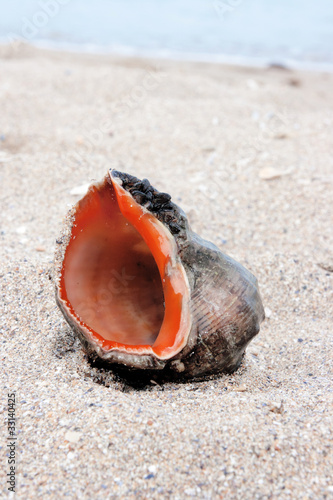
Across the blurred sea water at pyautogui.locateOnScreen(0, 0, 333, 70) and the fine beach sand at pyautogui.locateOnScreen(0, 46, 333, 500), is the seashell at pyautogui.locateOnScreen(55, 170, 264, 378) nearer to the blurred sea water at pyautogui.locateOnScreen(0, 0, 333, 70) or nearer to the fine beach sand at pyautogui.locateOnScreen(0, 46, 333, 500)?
the fine beach sand at pyautogui.locateOnScreen(0, 46, 333, 500)

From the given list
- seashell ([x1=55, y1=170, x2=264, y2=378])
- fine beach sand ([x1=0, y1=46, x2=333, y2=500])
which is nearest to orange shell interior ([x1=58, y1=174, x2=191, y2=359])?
seashell ([x1=55, y1=170, x2=264, y2=378])

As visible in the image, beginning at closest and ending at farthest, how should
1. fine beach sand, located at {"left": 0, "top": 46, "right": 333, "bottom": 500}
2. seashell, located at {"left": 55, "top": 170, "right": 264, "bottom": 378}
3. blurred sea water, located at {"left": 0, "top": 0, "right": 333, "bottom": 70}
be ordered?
fine beach sand, located at {"left": 0, "top": 46, "right": 333, "bottom": 500}, seashell, located at {"left": 55, "top": 170, "right": 264, "bottom": 378}, blurred sea water, located at {"left": 0, "top": 0, "right": 333, "bottom": 70}

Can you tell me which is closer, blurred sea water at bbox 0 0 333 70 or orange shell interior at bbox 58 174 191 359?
orange shell interior at bbox 58 174 191 359

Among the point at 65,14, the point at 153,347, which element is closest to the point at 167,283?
the point at 153,347

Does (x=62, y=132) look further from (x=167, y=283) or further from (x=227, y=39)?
(x=227, y=39)

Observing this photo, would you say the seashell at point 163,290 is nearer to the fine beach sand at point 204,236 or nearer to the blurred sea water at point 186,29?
the fine beach sand at point 204,236

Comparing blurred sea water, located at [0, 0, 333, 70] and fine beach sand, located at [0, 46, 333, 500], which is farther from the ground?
fine beach sand, located at [0, 46, 333, 500]

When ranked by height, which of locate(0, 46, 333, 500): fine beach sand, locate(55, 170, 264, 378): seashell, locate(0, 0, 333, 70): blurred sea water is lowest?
locate(0, 0, 333, 70): blurred sea water
